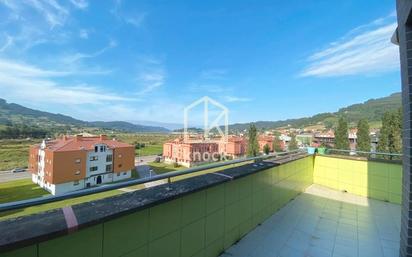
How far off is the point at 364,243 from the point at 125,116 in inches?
1169

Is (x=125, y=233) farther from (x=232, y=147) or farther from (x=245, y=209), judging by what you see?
(x=232, y=147)

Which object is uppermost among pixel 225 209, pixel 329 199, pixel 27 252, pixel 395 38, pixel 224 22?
pixel 224 22

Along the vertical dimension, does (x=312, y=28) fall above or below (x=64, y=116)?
above

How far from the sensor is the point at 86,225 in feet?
2.66

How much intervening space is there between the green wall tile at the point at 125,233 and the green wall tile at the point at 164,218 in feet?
0.13

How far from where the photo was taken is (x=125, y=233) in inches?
40.1

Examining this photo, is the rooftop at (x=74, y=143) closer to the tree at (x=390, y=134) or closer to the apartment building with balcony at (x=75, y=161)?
the apartment building with balcony at (x=75, y=161)

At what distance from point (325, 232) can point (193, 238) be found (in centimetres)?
162

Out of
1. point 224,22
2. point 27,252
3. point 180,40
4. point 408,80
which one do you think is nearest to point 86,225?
point 27,252

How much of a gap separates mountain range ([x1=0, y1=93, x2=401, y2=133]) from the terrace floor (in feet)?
50.4

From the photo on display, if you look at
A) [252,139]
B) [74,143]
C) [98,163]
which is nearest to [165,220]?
[74,143]

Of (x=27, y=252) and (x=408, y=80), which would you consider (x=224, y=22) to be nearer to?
(x=408, y=80)

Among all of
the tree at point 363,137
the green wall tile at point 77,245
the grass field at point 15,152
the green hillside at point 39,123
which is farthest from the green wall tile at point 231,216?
the tree at point 363,137

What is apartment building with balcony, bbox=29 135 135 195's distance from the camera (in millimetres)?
9760
